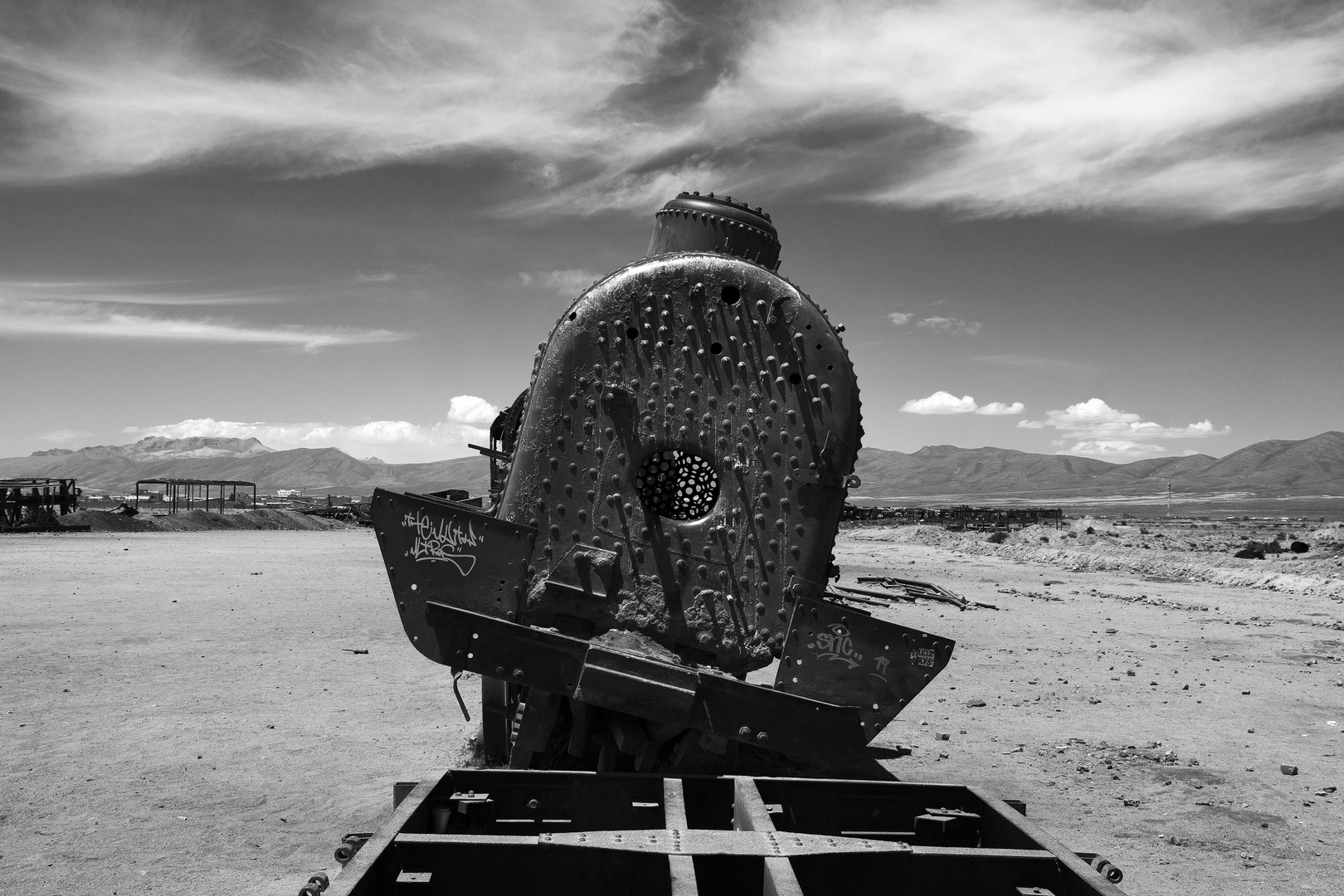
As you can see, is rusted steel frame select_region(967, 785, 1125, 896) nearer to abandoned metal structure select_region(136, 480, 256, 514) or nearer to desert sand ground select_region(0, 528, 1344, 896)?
desert sand ground select_region(0, 528, 1344, 896)

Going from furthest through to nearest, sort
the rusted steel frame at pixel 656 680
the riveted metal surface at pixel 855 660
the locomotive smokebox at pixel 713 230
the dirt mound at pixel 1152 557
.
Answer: the dirt mound at pixel 1152 557
the locomotive smokebox at pixel 713 230
the riveted metal surface at pixel 855 660
the rusted steel frame at pixel 656 680

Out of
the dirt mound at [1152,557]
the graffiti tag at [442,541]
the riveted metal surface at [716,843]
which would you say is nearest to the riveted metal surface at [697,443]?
the graffiti tag at [442,541]

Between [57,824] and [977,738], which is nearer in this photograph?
[57,824]

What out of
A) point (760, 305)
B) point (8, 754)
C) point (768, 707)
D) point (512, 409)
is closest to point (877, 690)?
point (768, 707)

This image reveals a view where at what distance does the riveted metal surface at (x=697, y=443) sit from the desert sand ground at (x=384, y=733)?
2109 millimetres

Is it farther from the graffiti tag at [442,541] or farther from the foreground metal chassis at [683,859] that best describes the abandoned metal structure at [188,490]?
the foreground metal chassis at [683,859]

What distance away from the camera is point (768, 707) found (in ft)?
14.0

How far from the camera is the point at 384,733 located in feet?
23.9

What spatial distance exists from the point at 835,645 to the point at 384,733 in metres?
4.32

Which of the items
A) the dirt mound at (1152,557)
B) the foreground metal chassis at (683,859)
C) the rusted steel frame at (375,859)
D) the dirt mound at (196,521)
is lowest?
the dirt mound at (1152,557)

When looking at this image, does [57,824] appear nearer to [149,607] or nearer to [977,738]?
[977,738]

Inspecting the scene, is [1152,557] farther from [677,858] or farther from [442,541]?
[677,858]

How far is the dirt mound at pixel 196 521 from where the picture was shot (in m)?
39.5

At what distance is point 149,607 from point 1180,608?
696 inches
